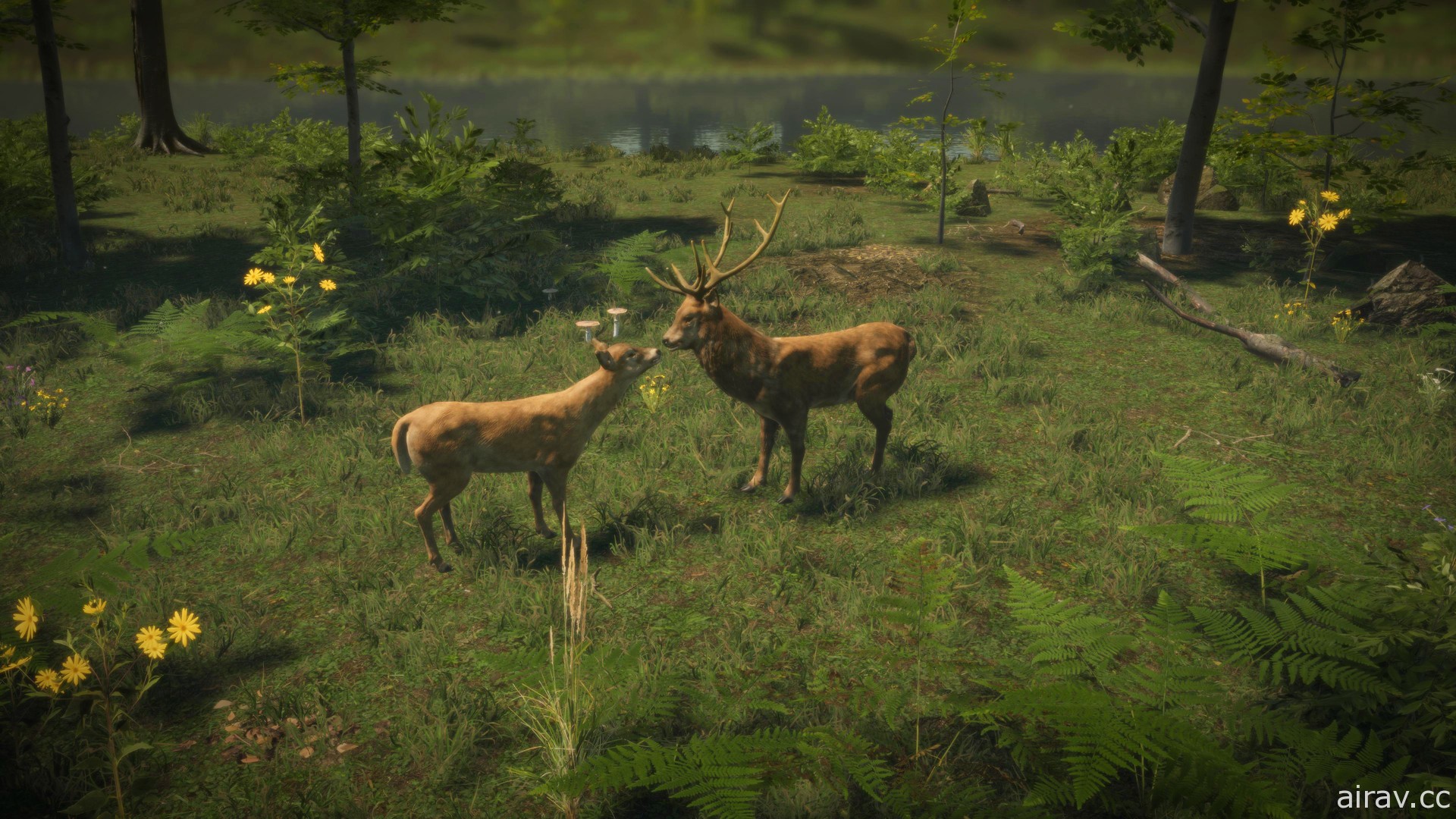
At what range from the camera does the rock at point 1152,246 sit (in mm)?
15297

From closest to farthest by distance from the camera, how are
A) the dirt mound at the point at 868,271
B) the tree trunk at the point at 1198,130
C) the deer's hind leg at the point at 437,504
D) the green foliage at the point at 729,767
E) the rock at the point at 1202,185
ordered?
the green foliage at the point at 729,767, the deer's hind leg at the point at 437,504, the dirt mound at the point at 868,271, the tree trunk at the point at 1198,130, the rock at the point at 1202,185

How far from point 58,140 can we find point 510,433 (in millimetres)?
12586

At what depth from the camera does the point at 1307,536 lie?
6.79 meters

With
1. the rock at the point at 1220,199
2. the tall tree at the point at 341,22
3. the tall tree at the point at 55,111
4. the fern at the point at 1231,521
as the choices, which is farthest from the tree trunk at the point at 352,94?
the rock at the point at 1220,199

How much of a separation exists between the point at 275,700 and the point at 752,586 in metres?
3.13

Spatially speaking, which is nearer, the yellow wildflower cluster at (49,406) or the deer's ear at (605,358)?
the deer's ear at (605,358)

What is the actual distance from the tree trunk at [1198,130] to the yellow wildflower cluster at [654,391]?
10.6 m

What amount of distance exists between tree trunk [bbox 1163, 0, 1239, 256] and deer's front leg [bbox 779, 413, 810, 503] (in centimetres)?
1116

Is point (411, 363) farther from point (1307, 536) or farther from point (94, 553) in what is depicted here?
point (1307, 536)

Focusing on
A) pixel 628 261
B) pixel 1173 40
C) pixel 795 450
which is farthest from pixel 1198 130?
pixel 795 450

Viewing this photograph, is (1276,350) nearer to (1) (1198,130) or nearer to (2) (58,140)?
(1) (1198,130)

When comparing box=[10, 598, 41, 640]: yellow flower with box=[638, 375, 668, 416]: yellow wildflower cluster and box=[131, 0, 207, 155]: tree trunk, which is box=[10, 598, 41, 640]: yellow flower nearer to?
box=[638, 375, 668, 416]: yellow wildflower cluster

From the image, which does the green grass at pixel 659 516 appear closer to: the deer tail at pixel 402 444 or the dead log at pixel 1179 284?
the dead log at pixel 1179 284

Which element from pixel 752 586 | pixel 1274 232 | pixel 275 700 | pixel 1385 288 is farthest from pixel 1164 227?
pixel 275 700
